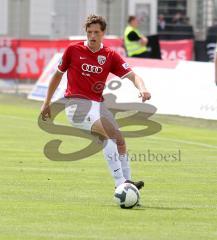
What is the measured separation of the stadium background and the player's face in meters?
1.77

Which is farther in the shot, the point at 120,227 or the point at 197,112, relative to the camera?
the point at 197,112

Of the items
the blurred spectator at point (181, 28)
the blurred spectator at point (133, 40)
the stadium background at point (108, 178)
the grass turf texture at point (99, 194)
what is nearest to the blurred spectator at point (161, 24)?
the blurred spectator at point (181, 28)

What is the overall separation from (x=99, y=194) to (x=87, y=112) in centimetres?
110

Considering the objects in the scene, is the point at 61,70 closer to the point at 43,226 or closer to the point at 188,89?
the point at 43,226

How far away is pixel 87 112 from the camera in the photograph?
40.1 feet

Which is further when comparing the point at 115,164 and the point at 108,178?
the point at 108,178

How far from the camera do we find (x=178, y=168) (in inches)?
622

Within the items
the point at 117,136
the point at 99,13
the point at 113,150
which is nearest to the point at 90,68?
the point at 117,136

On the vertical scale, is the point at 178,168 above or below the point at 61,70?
below

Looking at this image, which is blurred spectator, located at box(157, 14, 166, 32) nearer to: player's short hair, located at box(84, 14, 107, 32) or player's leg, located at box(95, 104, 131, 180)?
player's leg, located at box(95, 104, 131, 180)

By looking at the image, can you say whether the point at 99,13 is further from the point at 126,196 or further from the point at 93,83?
the point at 126,196

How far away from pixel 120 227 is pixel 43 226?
74cm

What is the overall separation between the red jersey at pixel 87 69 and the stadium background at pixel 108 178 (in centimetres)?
122

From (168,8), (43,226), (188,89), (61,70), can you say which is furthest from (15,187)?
(168,8)
